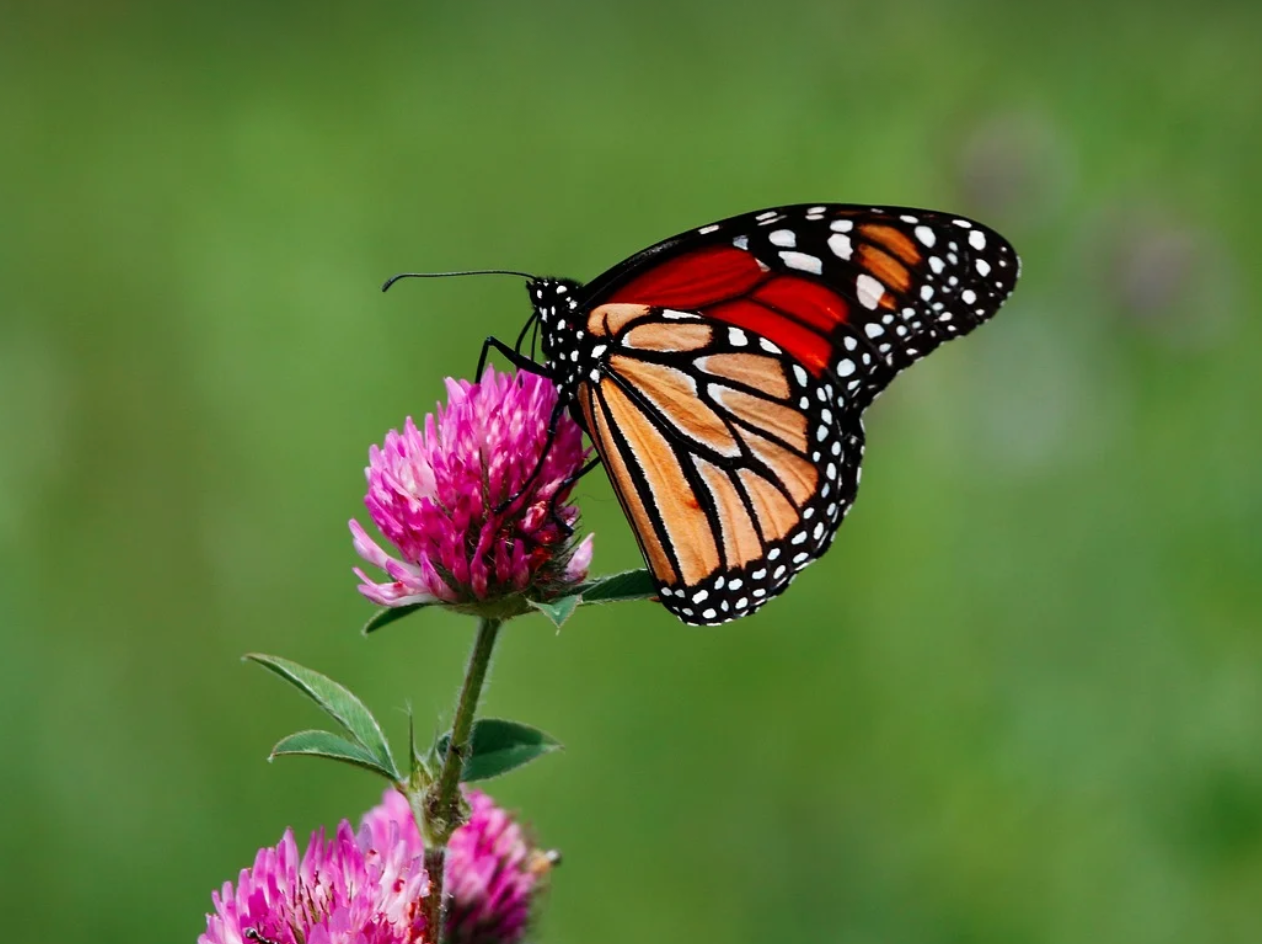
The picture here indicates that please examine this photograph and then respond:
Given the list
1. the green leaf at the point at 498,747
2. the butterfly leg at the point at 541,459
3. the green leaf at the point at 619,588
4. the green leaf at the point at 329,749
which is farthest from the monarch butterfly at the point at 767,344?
the green leaf at the point at 329,749

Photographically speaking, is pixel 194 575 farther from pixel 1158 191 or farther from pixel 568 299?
pixel 1158 191

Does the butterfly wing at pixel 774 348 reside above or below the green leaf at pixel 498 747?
above

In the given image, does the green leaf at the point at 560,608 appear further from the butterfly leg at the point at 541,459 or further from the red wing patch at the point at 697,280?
the red wing patch at the point at 697,280

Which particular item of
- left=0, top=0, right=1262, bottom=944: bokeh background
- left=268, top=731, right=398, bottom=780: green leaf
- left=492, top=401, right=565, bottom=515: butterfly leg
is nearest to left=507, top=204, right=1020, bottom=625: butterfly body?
left=492, top=401, right=565, bottom=515: butterfly leg

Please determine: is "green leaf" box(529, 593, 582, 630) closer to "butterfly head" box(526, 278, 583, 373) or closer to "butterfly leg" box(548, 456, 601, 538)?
"butterfly leg" box(548, 456, 601, 538)

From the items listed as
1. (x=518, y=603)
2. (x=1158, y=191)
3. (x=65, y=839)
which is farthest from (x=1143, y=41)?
(x=518, y=603)
